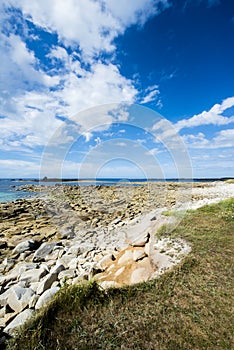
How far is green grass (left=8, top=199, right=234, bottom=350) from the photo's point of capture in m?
2.50

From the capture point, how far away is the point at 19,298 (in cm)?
412

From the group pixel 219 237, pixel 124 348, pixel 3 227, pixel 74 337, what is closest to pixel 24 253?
pixel 3 227

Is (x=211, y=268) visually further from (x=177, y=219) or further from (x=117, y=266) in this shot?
(x=177, y=219)

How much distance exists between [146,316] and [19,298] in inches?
116

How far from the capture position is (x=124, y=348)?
96.7 inches

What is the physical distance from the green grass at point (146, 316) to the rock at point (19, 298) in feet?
4.78

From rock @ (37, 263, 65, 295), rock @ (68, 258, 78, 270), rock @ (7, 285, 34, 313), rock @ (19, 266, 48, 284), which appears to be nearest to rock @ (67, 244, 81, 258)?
rock @ (68, 258, 78, 270)

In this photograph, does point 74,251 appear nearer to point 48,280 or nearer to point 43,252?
point 43,252

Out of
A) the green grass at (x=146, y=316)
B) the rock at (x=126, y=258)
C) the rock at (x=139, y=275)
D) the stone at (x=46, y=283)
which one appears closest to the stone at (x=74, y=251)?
the stone at (x=46, y=283)

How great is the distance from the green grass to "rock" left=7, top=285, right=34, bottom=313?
1.46 metres

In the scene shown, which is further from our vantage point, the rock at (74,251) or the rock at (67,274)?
the rock at (74,251)

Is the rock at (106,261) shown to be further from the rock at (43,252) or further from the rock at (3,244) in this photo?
the rock at (3,244)

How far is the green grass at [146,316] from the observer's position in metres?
2.50

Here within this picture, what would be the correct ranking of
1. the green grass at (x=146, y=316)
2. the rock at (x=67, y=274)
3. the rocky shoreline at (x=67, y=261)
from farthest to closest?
the rock at (x=67, y=274) < the rocky shoreline at (x=67, y=261) < the green grass at (x=146, y=316)
